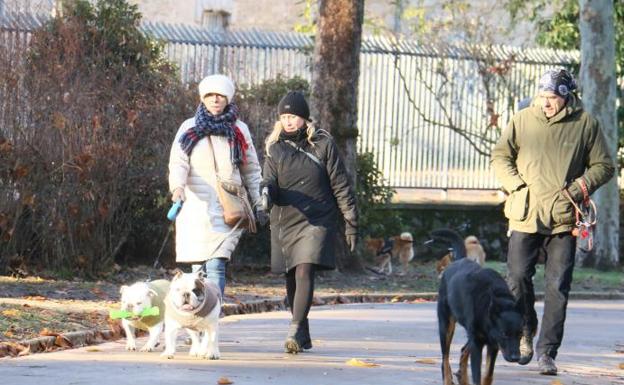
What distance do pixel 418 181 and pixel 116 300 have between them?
1062cm

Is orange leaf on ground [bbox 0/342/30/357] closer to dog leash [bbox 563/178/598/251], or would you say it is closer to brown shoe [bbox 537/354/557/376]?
brown shoe [bbox 537/354/557/376]

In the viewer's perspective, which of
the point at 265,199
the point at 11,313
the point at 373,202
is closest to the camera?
the point at 265,199

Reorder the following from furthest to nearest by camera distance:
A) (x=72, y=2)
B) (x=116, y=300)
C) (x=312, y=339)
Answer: (x=72, y=2) → (x=116, y=300) → (x=312, y=339)

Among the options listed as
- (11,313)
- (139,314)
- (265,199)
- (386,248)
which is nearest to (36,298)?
(11,313)

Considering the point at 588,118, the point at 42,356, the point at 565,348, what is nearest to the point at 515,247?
the point at 588,118

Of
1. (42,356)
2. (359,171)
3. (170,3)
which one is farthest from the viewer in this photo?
(170,3)

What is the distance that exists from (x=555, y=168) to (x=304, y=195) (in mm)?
1850

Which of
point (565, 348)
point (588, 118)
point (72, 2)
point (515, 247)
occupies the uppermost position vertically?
point (72, 2)

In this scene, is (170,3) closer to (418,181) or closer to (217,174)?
(418,181)

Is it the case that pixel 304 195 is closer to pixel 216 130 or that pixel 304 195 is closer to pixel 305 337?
pixel 216 130

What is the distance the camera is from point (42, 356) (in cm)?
1001

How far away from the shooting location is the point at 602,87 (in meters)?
21.8

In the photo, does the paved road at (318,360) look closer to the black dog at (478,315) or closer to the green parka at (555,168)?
the black dog at (478,315)

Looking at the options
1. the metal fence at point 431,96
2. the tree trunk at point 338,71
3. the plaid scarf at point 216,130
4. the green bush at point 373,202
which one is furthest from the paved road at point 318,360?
the metal fence at point 431,96
